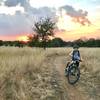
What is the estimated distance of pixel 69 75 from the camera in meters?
16.3

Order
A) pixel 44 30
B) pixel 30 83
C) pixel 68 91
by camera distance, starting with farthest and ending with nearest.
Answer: pixel 44 30 < pixel 68 91 < pixel 30 83

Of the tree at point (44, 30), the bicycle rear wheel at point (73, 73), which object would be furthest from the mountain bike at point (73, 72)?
the tree at point (44, 30)

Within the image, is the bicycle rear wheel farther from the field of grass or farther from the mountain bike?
the field of grass

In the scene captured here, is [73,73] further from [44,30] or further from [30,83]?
[44,30]

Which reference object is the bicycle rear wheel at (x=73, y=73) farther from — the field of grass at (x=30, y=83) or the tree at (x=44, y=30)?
the tree at (x=44, y=30)

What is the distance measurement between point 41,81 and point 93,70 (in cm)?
478

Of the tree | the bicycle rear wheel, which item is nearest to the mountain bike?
the bicycle rear wheel

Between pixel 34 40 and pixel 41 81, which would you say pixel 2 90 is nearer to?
pixel 41 81

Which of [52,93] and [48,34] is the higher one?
[48,34]

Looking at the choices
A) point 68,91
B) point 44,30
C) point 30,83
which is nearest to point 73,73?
point 68,91

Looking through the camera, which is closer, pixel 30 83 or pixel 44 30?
pixel 30 83

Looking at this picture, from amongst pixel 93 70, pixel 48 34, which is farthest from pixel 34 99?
pixel 48 34

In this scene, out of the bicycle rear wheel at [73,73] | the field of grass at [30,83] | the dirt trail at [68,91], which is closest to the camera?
the field of grass at [30,83]

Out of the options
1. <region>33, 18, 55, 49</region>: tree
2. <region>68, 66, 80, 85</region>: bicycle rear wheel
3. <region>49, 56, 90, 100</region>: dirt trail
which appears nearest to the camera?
<region>49, 56, 90, 100</region>: dirt trail
